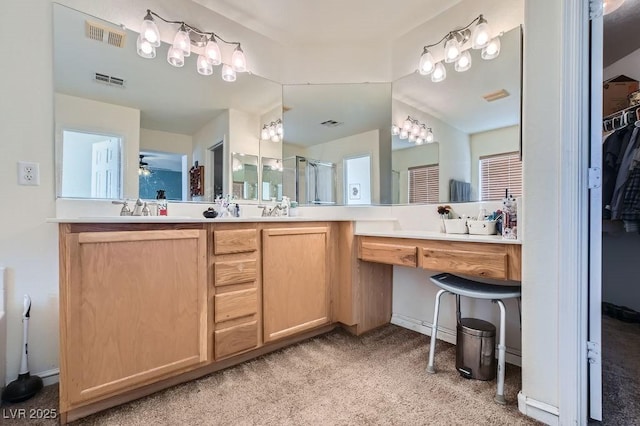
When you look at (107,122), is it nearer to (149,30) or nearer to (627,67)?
(149,30)

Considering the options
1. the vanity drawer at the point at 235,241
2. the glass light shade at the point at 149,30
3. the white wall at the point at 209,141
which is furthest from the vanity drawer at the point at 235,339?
the glass light shade at the point at 149,30

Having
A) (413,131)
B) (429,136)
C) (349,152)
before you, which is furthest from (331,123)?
(429,136)

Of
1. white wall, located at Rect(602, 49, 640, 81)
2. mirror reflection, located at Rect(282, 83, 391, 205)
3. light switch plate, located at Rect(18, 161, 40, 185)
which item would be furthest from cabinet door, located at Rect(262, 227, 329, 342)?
white wall, located at Rect(602, 49, 640, 81)

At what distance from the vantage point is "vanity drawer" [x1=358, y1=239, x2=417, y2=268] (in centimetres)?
190

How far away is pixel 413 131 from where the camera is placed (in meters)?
2.42

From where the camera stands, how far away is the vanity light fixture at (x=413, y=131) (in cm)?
235

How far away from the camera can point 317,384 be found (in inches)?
63.6

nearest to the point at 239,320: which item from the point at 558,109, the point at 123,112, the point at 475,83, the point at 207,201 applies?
the point at 207,201

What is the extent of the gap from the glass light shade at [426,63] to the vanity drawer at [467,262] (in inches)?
54.9

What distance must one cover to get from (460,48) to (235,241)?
80.1 inches

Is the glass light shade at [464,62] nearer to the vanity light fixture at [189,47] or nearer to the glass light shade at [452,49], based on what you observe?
the glass light shade at [452,49]

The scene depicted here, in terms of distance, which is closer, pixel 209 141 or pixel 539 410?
pixel 539 410

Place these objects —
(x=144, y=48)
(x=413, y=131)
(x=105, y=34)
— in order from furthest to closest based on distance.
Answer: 1. (x=413, y=131)
2. (x=144, y=48)
3. (x=105, y=34)

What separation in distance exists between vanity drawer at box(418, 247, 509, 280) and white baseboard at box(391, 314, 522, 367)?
2.24 ft
